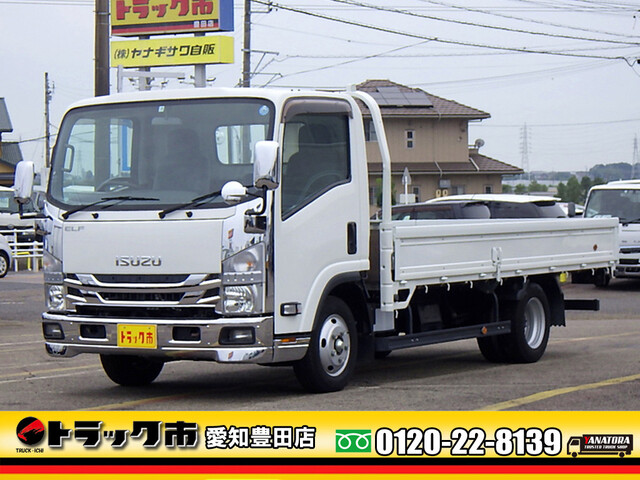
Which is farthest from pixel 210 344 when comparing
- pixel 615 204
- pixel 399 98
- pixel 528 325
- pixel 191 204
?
pixel 399 98

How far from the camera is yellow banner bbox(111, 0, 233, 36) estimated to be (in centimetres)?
4478

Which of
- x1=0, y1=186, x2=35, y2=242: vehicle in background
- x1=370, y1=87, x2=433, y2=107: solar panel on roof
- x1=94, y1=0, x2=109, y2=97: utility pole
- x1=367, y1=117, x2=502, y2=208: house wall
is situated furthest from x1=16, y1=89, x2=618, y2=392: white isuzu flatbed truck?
x1=367, y1=117, x2=502, y2=208: house wall

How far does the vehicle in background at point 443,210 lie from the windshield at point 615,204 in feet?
30.1

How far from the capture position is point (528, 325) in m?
12.9

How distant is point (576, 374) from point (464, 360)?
1817mm

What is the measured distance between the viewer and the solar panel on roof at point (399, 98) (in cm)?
6530

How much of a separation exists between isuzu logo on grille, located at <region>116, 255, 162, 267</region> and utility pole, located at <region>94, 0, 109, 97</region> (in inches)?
405

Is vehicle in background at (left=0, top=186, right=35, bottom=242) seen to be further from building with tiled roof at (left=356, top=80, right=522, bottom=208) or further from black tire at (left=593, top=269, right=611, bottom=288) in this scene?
building with tiled roof at (left=356, top=80, right=522, bottom=208)

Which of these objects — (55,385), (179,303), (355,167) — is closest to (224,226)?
(179,303)

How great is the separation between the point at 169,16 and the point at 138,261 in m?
38.5

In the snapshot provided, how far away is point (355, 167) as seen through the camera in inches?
410

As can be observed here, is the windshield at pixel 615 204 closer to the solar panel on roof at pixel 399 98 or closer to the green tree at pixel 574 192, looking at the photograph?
the solar panel on roof at pixel 399 98

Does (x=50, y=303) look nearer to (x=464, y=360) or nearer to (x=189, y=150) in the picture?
(x=189, y=150)

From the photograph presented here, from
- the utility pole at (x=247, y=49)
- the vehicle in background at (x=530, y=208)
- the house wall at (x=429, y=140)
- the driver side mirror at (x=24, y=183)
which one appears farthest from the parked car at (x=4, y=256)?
the house wall at (x=429, y=140)
